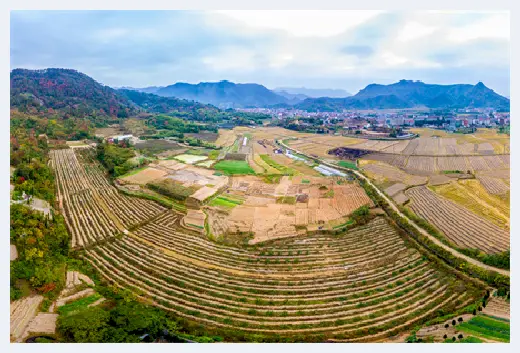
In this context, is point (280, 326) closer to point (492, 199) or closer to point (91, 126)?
point (492, 199)

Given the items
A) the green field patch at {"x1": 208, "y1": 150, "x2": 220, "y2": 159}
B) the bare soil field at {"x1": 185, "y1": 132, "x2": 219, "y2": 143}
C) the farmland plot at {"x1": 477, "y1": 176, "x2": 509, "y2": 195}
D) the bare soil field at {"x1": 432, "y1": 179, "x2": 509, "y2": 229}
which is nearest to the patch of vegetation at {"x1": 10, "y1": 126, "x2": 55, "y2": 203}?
the green field patch at {"x1": 208, "y1": 150, "x2": 220, "y2": 159}

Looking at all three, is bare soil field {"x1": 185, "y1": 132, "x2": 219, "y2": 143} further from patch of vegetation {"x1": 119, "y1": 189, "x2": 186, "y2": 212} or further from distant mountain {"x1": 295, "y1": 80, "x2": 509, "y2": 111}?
distant mountain {"x1": 295, "y1": 80, "x2": 509, "y2": 111}

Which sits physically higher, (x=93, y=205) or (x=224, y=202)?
(x=224, y=202)

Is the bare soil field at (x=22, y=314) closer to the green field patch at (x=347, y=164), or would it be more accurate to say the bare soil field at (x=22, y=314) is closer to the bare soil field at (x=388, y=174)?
the bare soil field at (x=388, y=174)

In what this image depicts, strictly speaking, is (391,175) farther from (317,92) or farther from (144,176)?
(317,92)

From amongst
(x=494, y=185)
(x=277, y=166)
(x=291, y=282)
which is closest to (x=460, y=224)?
(x=494, y=185)

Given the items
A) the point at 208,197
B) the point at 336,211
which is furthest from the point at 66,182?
the point at 336,211

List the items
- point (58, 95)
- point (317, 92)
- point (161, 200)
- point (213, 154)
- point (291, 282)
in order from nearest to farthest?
point (291, 282) → point (161, 200) → point (213, 154) → point (58, 95) → point (317, 92)
